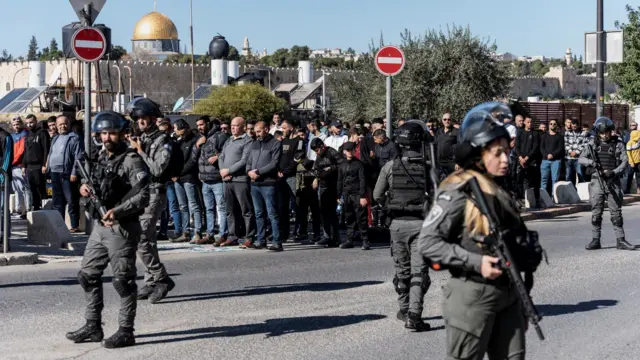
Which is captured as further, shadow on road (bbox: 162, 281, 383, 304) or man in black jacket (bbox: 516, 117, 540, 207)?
man in black jacket (bbox: 516, 117, 540, 207)

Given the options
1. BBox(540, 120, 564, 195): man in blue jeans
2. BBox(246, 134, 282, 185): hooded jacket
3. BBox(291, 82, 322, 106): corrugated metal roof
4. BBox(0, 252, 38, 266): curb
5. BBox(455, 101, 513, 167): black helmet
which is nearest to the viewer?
BBox(455, 101, 513, 167): black helmet

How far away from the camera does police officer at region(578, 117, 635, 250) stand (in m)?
14.0

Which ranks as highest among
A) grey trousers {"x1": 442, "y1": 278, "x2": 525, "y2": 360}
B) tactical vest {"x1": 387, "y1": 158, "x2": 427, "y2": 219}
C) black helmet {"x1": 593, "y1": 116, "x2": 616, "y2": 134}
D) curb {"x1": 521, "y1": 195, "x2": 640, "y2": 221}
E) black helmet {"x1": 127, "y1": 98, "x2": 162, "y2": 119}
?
black helmet {"x1": 127, "y1": 98, "x2": 162, "y2": 119}

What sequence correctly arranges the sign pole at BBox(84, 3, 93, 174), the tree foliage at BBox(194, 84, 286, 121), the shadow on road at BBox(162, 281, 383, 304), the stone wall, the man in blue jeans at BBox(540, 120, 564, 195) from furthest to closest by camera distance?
the stone wall < the tree foliage at BBox(194, 84, 286, 121) < the man in blue jeans at BBox(540, 120, 564, 195) < the sign pole at BBox(84, 3, 93, 174) < the shadow on road at BBox(162, 281, 383, 304)

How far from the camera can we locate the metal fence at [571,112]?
34.1m

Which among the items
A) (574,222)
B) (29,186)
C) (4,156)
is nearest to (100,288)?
(4,156)

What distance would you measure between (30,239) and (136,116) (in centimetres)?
569

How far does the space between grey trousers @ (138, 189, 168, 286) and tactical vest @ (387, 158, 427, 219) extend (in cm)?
239

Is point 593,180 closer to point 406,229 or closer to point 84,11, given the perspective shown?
point 406,229

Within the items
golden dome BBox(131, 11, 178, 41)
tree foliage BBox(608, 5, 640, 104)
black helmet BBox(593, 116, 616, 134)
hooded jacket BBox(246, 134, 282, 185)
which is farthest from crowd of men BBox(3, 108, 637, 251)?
golden dome BBox(131, 11, 178, 41)

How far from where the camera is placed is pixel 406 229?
8.68 metres

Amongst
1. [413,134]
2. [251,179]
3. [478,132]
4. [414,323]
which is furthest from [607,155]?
[478,132]

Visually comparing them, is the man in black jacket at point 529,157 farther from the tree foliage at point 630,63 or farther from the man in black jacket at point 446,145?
the tree foliage at point 630,63

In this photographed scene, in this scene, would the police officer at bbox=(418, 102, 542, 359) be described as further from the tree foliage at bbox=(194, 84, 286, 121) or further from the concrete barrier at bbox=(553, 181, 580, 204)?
the tree foliage at bbox=(194, 84, 286, 121)
